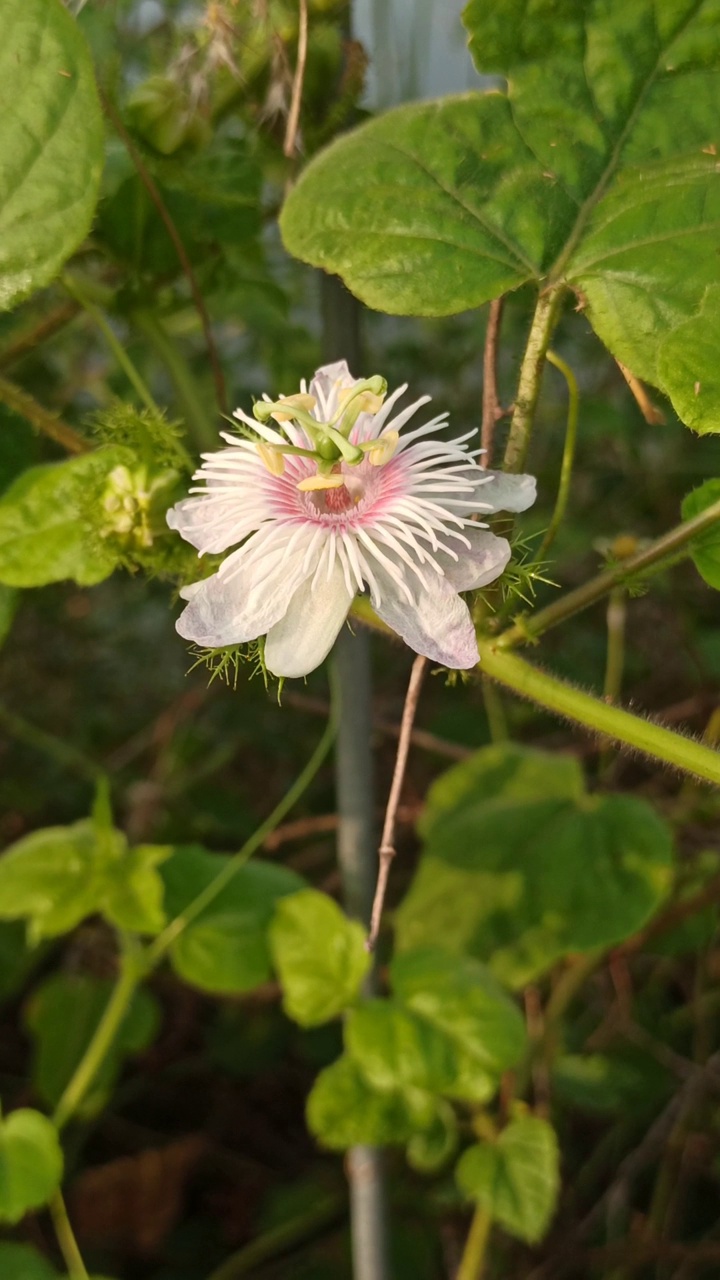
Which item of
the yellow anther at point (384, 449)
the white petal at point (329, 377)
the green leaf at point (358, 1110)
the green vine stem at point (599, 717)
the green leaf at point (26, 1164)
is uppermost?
the white petal at point (329, 377)

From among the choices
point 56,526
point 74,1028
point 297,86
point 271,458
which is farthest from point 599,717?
point 74,1028

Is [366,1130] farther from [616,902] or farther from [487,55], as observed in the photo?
[487,55]

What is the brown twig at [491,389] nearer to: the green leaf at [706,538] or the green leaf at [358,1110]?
the green leaf at [706,538]

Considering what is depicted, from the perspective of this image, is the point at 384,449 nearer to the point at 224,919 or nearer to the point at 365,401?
the point at 365,401

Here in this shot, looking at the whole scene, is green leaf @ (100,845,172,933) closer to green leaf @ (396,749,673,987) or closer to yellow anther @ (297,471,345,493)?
green leaf @ (396,749,673,987)

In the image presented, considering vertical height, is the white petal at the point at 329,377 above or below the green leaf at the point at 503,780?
above

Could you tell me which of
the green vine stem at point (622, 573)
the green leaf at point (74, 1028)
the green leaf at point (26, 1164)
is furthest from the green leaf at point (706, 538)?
the green leaf at point (74, 1028)
